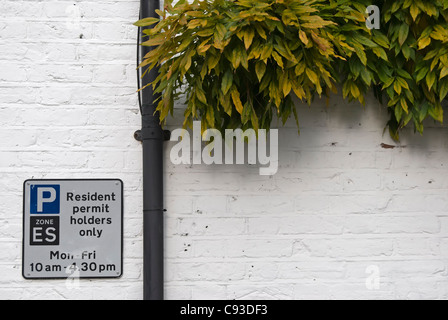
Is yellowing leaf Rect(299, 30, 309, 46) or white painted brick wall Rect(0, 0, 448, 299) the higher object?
yellowing leaf Rect(299, 30, 309, 46)

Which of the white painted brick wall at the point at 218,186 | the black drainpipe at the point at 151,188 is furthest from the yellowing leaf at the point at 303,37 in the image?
the black drainpipe at the point at 151,188

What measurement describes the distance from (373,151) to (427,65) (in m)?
0.45

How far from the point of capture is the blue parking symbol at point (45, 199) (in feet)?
7.98

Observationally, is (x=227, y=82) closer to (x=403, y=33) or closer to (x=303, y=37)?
Answer: (x=303, y=37)

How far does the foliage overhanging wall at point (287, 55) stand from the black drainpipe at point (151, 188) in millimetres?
180

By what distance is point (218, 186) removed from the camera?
2.50m

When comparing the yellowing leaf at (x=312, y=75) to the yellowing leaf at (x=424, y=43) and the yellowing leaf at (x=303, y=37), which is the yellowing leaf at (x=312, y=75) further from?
the yellowing leaf at (x=424, y=43)

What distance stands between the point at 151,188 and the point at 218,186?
0.96 ft

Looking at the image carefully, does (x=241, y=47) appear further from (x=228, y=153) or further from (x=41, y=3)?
(x=41, y=3)

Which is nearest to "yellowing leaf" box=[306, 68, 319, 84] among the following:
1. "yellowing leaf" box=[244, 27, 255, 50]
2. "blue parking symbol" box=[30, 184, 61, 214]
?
"yellowing leaf" box=[244, 27, 255, 50]

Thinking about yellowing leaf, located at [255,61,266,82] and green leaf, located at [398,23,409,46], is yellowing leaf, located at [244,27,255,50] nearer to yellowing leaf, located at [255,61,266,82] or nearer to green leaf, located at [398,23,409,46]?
yellowing leaf, located at [255,61,266,82]

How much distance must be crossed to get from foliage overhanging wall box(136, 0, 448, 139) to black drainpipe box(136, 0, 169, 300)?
0.18 m

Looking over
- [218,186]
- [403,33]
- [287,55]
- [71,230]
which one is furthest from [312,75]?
[71,230]

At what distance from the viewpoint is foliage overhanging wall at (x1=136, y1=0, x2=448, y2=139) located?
2062 millimetres
